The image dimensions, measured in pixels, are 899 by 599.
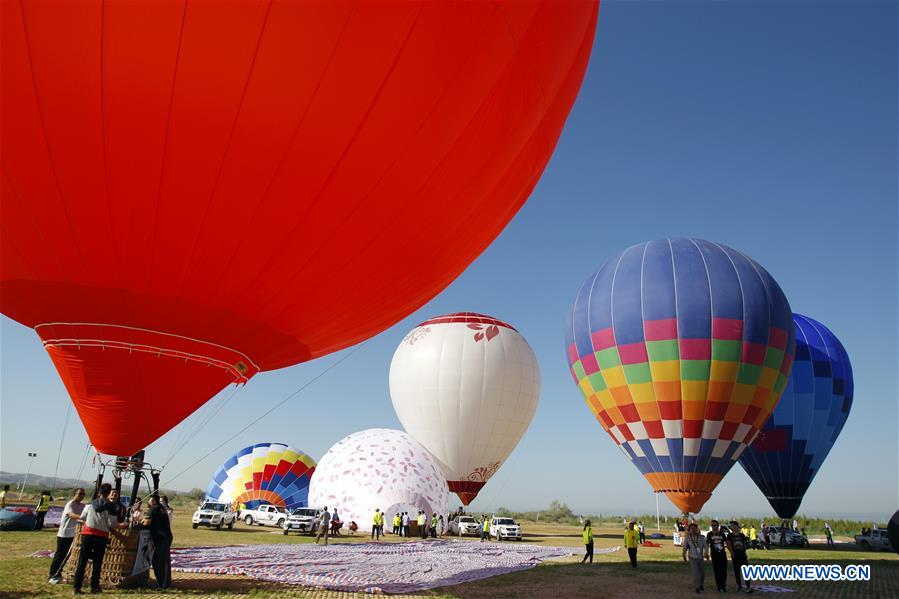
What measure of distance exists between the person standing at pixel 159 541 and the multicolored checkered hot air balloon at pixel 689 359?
15701 mm

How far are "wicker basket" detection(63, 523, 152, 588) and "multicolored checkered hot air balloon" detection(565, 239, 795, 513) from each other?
629 inches

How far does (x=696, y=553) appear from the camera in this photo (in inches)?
392

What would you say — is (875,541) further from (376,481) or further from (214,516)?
(214,516)

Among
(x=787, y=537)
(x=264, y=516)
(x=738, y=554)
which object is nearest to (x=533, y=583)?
(x=738, y=554)

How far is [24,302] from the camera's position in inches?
228

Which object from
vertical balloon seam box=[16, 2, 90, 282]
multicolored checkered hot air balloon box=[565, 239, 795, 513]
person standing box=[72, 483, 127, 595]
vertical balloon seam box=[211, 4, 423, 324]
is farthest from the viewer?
multicolored checkered hot air balloon box=[565, 239, 795, 513]

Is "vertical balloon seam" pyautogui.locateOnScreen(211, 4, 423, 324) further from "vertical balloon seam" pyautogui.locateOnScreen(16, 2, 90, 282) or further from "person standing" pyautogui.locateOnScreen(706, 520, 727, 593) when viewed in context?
"person standing" pyautogui.locateOnScreen(706, 520, 727, 593)

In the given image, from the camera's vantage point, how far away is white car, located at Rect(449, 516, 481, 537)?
24.4 meters

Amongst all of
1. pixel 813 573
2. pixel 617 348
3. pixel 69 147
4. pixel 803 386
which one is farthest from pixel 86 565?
pixel 803 386

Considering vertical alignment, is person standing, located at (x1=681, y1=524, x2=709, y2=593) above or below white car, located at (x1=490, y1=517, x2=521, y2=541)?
above

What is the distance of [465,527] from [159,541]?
1851 centimetres

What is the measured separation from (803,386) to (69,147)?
1150 inches

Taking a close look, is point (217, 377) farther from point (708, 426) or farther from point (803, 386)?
point (803, 386)

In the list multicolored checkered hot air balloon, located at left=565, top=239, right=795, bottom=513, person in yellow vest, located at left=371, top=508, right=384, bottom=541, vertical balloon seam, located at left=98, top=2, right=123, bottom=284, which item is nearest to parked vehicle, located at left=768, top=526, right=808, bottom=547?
multicolored checkered hot air balloon, located at left=565, top=239, right=795, bottom=513
